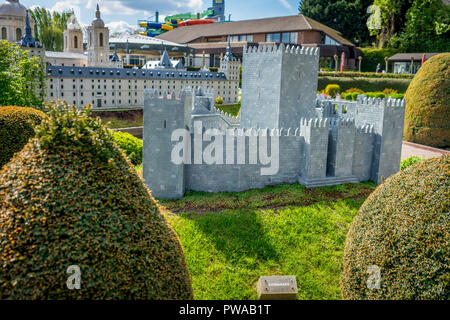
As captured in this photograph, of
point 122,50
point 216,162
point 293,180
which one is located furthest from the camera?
point 122,50

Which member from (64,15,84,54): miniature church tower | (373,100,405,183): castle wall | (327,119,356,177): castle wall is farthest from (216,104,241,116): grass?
(64,15,84,54): miniature church tower

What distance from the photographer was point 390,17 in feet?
192

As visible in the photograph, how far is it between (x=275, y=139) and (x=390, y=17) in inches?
2050

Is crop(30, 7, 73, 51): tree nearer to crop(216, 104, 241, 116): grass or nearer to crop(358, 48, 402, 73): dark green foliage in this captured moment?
crop(216, 104, 241, 116): grass

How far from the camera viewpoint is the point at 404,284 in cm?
623

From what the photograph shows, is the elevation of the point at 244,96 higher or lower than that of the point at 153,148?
higher

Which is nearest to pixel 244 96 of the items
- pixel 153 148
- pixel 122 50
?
pixel 153 148

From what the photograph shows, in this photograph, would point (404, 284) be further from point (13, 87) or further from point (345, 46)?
point (345, 46)

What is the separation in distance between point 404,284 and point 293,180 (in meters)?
11.5

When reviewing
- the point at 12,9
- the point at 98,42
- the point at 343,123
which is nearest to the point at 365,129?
the point at 343,123

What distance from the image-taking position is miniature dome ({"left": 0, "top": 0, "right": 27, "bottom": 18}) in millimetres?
59438

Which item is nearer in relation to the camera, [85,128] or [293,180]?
[85,128]

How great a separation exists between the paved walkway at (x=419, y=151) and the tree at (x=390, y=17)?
38.5 meters

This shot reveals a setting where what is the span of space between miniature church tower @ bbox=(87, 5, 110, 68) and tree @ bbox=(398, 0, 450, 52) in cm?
4596
